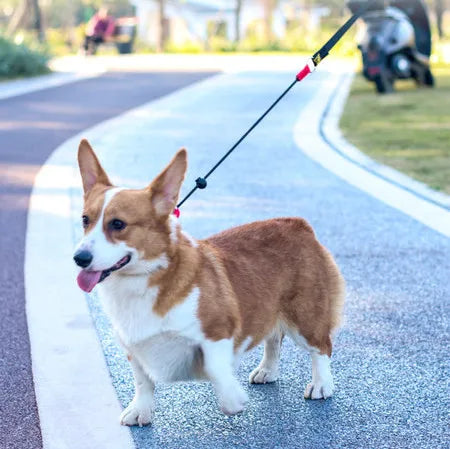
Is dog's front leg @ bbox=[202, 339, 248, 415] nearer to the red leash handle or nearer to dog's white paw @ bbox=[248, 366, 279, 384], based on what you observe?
dog's white paw @ bbox=[248, 366, 279, 384]

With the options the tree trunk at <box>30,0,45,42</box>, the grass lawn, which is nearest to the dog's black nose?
the grass lawn

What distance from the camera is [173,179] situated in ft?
12.4

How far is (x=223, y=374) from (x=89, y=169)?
1048 millimetres

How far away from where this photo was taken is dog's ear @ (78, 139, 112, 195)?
400 cm

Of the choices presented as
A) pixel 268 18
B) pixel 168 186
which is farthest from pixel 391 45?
pixel 268 18

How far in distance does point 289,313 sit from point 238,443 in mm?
691

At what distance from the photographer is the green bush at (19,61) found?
26328 mm

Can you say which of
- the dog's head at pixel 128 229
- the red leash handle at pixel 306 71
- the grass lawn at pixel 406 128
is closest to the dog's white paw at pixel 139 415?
the dog's head at pixel 128 229

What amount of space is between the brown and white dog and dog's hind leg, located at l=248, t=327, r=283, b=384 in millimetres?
186

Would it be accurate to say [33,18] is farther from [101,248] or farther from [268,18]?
[101,248]

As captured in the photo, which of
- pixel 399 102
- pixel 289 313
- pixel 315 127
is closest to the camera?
pixel 289 313

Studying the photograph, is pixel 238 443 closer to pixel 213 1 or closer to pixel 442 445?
pixel 442 445

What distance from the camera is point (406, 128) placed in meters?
14.5

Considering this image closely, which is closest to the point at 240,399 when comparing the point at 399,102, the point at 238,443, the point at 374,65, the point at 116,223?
the point at 238,443
